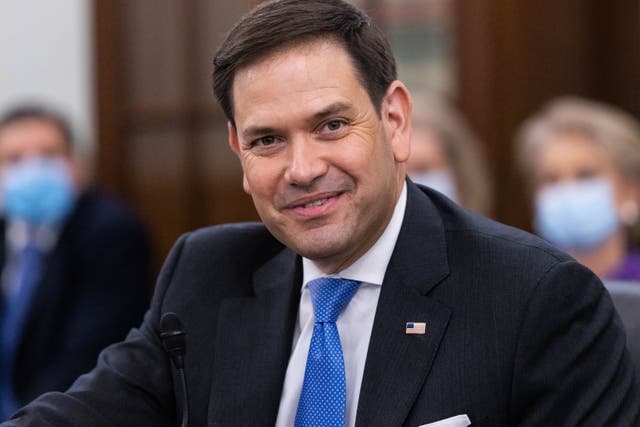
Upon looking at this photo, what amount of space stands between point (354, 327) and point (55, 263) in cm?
232

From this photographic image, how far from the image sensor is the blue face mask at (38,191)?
4293mm

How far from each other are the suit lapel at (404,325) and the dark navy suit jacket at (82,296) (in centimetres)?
220

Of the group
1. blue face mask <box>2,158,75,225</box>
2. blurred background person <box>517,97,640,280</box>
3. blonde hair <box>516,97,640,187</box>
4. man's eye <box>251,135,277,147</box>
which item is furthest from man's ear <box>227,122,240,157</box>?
blue face mask <box>2,158,75,225</box>

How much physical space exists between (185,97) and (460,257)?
11.8 ft

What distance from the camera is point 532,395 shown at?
188 cm

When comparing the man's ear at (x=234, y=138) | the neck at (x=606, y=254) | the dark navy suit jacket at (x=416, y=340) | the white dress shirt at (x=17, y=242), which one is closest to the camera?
the dark navy suit jacket at (x=416, y=340)

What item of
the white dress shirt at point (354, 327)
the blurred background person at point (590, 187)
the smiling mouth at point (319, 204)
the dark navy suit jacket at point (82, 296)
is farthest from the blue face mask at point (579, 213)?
the smiling mouth at point (319, 204)

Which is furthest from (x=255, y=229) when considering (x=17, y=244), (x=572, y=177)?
(x=17, y=244)

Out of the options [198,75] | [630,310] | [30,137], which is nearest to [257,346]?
[630,310]

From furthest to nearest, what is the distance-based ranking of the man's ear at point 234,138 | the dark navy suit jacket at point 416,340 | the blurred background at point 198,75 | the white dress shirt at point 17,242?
the blurred background at point 198,75 → the white dress shirt at point 17,242 → the man's ear at point 234,138 → the dark navy suit jacket at point 416,340

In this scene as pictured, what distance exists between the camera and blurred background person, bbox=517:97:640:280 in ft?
12.5

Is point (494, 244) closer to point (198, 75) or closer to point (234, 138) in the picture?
point (234, 138)

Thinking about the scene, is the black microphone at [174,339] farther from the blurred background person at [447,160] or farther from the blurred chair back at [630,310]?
the blurred background person at [447,160]

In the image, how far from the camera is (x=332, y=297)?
6.83ft
